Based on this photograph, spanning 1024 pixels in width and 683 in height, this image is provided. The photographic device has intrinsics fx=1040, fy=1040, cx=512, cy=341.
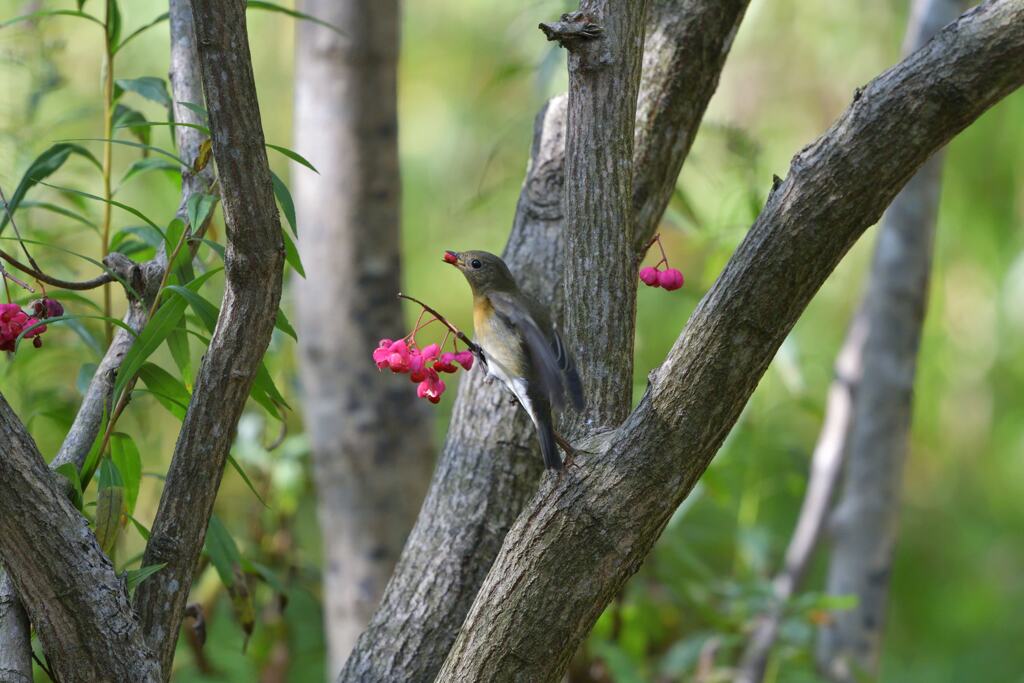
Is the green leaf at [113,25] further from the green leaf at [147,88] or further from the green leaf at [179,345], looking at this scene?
the green leaf at [179,345]

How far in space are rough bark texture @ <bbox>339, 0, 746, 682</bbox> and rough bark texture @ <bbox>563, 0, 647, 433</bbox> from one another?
0.26 m

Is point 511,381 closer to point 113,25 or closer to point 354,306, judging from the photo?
point 113,25

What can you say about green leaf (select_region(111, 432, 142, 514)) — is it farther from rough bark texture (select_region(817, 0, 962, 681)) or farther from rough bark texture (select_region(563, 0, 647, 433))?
rough bark texture (select_region(817, 0, 962, 681))

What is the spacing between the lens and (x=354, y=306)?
2.40m

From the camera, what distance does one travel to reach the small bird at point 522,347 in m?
1.15

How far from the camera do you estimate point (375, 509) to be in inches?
96.0

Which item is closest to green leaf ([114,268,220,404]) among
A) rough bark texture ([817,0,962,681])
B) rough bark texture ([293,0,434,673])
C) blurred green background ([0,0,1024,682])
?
rough bark texture ([293,0,434,673])

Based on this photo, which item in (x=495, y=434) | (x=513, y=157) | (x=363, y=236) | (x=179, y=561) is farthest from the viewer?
(x=513, y=157)

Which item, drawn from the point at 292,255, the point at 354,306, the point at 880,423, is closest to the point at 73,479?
the point at 292,255

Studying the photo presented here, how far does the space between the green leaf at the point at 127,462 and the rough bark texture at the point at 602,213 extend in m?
0.55

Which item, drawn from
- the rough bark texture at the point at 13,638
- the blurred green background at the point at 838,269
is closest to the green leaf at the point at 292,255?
the rough bark texture at the point at 13,638

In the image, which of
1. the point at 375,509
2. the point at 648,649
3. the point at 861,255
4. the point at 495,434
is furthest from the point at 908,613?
the point at 495,434

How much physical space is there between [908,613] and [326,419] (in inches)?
139

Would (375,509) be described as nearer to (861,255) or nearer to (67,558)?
(67,558)
